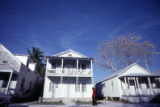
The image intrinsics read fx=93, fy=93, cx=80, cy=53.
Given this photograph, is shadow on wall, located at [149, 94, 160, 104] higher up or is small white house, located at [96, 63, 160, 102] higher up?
small white house, located at [96, 63, 160, 102]

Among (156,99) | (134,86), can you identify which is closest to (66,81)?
(134,86)

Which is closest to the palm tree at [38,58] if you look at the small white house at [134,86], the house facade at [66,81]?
the house facade at [66,81]

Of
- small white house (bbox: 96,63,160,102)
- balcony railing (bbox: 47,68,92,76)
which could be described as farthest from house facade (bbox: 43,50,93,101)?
small white house (bbox: 96,63,160,102)

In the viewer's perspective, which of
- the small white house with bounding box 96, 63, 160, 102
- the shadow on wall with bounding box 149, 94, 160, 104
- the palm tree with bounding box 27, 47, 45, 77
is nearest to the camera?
the shadow on wall with bounding box 149, 94, 160, 104

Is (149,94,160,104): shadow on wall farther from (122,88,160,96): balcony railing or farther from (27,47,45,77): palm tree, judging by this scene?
(27,47,45,77): palm tree

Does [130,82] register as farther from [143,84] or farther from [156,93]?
[156,93]

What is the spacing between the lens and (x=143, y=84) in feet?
48.9

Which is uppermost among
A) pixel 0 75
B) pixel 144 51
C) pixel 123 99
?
pixel 144 51

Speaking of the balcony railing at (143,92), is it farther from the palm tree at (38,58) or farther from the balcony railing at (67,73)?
the palm tree at (38,58)

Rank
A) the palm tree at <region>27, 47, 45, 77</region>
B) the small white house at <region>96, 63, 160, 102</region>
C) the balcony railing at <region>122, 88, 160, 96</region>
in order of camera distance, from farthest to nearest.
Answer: the palm tree at <region>27, 47, 45, 77</region>
the balcony railing at <region>122, 88, 160, 96</region>
the small white house at <region>96, 63, 160, 102</region>

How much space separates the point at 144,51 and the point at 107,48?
8000 millimetres

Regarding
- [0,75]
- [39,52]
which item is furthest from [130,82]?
[39,52]

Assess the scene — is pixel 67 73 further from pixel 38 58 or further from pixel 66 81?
pixel 38 58

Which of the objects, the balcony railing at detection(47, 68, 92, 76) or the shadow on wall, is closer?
the shadow on wall
